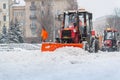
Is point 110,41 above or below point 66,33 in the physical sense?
below

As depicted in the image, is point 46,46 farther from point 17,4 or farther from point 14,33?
point 17,4

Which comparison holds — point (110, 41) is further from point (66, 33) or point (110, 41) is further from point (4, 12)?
point (4, 12)

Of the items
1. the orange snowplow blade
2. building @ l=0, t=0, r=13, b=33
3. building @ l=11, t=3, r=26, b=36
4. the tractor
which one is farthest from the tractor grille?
building @ l=11, t=3, r=26, b=36

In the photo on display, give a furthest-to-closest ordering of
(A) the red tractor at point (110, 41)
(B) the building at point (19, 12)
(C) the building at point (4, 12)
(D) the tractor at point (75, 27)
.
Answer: (B) the building at point (19, 12), (C) the building at point (4, 12), (A) the red tractor at point (110, 41), (D) the tractor at point (75, 27)

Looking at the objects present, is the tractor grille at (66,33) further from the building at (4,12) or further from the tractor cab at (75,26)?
the building at (4,12)

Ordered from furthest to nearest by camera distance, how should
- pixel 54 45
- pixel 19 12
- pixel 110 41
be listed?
pixel 19 12, pixel 110 41, pixel 54 45

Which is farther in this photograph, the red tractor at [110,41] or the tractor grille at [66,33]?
the red tractor at [110,41]

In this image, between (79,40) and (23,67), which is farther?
(79,40)

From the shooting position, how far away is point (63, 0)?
100062mm

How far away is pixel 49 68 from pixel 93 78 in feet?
8.31

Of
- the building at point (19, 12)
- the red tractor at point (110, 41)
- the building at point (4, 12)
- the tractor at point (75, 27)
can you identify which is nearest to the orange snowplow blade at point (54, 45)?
the tractor at point (75, 27)

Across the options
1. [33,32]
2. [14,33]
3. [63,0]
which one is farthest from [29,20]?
[14,33]

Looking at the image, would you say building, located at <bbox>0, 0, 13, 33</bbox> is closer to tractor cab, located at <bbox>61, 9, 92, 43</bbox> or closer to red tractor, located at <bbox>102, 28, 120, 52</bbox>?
red tractor, located at <bbox>102, 28, 120, 52</bbox>

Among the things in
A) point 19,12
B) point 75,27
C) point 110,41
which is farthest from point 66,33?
point 19,12
